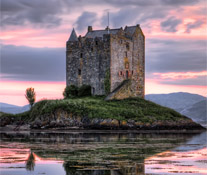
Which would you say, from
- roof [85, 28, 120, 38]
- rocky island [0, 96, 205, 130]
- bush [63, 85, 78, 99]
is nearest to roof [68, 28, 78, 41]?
roof [85, 28, 120, 38]

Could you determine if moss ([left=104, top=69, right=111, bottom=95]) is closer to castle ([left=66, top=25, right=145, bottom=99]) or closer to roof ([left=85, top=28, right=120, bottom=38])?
castle ([left=66, top=25, right=145, bottom=99])

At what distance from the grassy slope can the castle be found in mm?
3406

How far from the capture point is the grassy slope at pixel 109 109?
173ft

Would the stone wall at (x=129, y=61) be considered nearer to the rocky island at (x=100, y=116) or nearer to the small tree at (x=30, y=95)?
the rocky island at (x=100, y=116)

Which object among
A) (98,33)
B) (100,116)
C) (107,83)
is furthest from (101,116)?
(98,33)

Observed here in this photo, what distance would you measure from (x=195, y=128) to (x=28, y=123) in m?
21.5

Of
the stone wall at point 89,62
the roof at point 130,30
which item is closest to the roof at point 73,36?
the stone wall at point 89,62

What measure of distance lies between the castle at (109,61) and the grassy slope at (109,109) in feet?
11.2

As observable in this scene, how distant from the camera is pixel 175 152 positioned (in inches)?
1177

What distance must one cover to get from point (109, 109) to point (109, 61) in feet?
35.1

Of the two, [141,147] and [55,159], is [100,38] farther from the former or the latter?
[55,159]

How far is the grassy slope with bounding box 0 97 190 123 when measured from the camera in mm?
52844

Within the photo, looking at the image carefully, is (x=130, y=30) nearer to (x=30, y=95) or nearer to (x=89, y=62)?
(x=89, y=62)

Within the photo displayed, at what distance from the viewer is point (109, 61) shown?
62844mm
